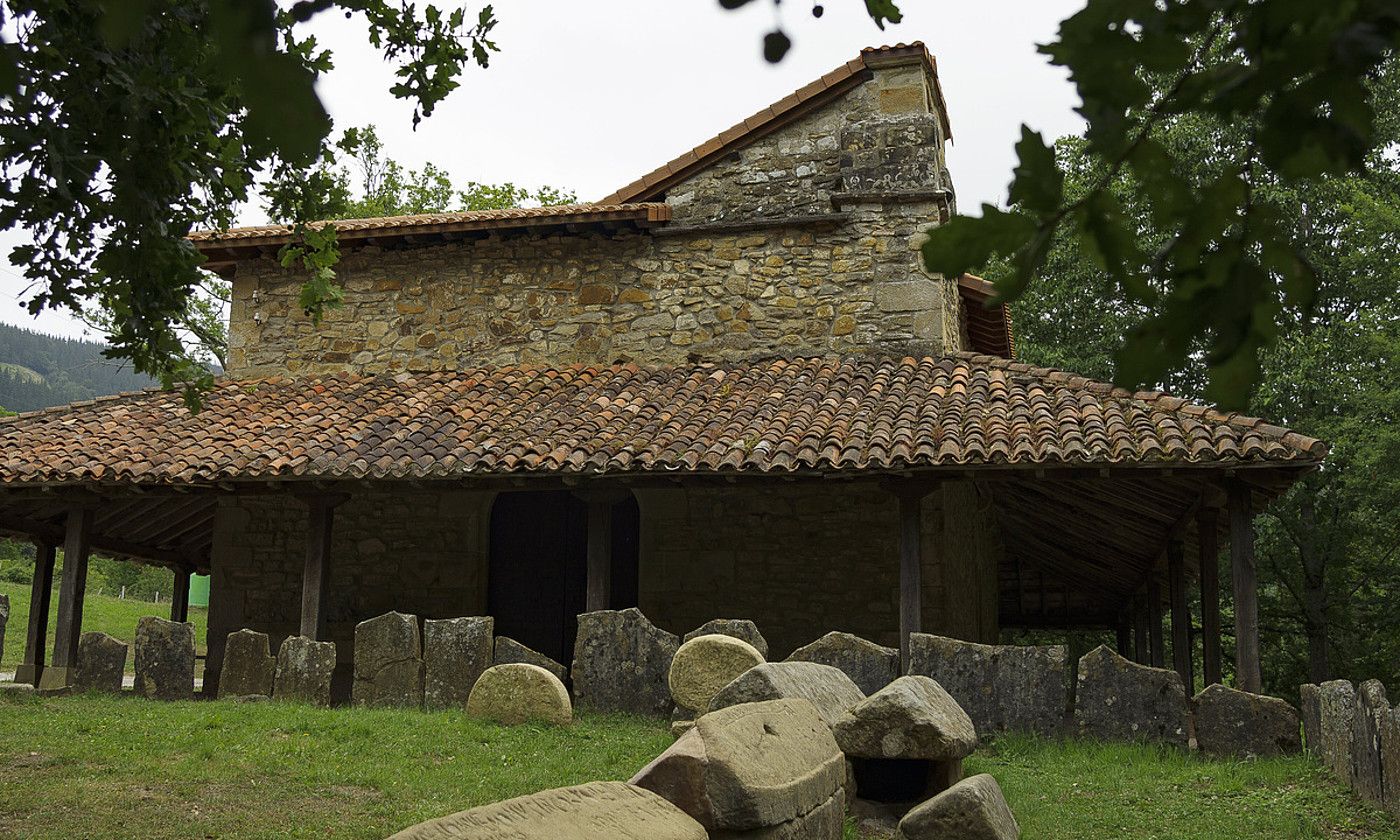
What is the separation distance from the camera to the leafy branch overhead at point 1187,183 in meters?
1.51

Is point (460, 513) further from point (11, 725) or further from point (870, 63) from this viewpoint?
point (870, 63)

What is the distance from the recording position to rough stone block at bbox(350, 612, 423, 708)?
32.9 ft

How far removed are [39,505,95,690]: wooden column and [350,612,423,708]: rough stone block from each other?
436 cm

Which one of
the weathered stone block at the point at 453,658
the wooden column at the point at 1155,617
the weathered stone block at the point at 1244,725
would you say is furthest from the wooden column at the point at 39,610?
the wooden column at the point at 1155,617

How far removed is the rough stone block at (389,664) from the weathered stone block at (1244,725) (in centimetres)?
631


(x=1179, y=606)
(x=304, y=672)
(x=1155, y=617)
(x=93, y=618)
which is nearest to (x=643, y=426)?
(x=304, y=672)

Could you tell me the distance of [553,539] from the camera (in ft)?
46.2

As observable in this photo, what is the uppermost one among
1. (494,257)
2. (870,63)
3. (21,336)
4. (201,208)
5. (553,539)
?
(21,336)

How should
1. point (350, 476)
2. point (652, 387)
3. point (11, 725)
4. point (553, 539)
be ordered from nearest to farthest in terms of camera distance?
point (11, 725), point (350, 476), point (652, 387), point (553, 539)

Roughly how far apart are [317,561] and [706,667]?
511 centimetres

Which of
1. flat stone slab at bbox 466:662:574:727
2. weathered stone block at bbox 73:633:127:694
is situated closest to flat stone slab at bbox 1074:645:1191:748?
→ flat stone slab at bbox 466:662:574:727

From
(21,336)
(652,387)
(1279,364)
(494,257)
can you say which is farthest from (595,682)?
(21,336)

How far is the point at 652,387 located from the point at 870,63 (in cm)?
468

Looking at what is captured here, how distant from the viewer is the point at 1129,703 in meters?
8.99
